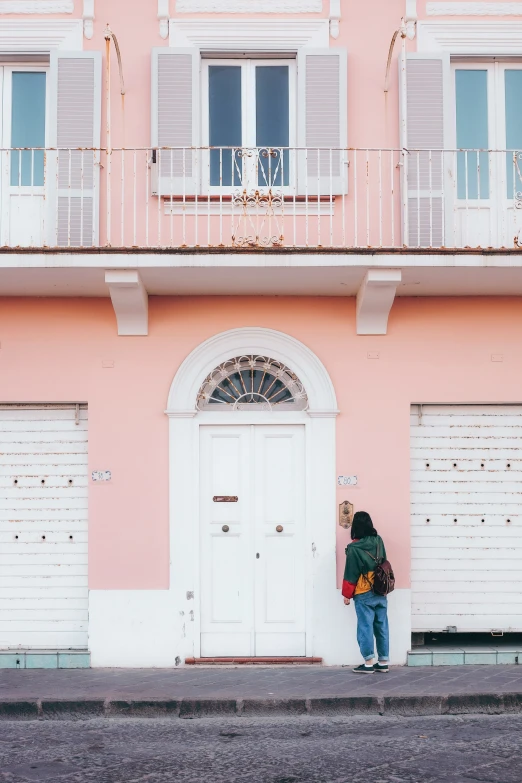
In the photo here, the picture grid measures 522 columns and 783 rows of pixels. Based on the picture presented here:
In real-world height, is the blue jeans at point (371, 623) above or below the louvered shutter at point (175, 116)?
below

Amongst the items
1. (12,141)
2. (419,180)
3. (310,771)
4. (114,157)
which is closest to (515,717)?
(310,771)

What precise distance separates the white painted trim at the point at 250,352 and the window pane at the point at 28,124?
256 centimetres

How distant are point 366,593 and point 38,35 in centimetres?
680

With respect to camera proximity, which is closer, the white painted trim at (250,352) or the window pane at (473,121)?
the white painted trim at (250,352)

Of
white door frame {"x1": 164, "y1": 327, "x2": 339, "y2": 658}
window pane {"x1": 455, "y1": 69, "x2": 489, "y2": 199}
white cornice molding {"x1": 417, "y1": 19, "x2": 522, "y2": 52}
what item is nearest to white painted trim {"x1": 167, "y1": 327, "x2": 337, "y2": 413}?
white door frame {"x1": 164, "y1": 327, "x2": 339, "y2": 658}

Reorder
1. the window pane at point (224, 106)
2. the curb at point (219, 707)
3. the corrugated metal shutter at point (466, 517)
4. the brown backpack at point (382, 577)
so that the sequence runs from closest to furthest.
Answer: the curb at point (219, 707) < the brown backpack at point (382, 577) < the corrugated metal shutter at point (466, 517) < the window pane at point (224, 106)

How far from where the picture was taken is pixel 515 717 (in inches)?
344

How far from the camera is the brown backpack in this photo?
9.75m

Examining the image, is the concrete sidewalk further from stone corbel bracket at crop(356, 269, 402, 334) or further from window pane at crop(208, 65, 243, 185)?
window pane at crop(208, 65, 243, 185)

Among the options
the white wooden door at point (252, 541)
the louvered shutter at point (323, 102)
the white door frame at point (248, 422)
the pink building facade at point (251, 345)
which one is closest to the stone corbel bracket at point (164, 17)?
the pink building facade at point (251, 345)

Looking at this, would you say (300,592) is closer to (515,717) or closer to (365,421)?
(365,421)

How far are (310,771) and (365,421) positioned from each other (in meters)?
4.31

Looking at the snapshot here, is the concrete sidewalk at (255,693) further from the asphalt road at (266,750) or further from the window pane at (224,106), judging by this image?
the window pane at (224,106)

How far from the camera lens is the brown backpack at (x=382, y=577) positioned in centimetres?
975
